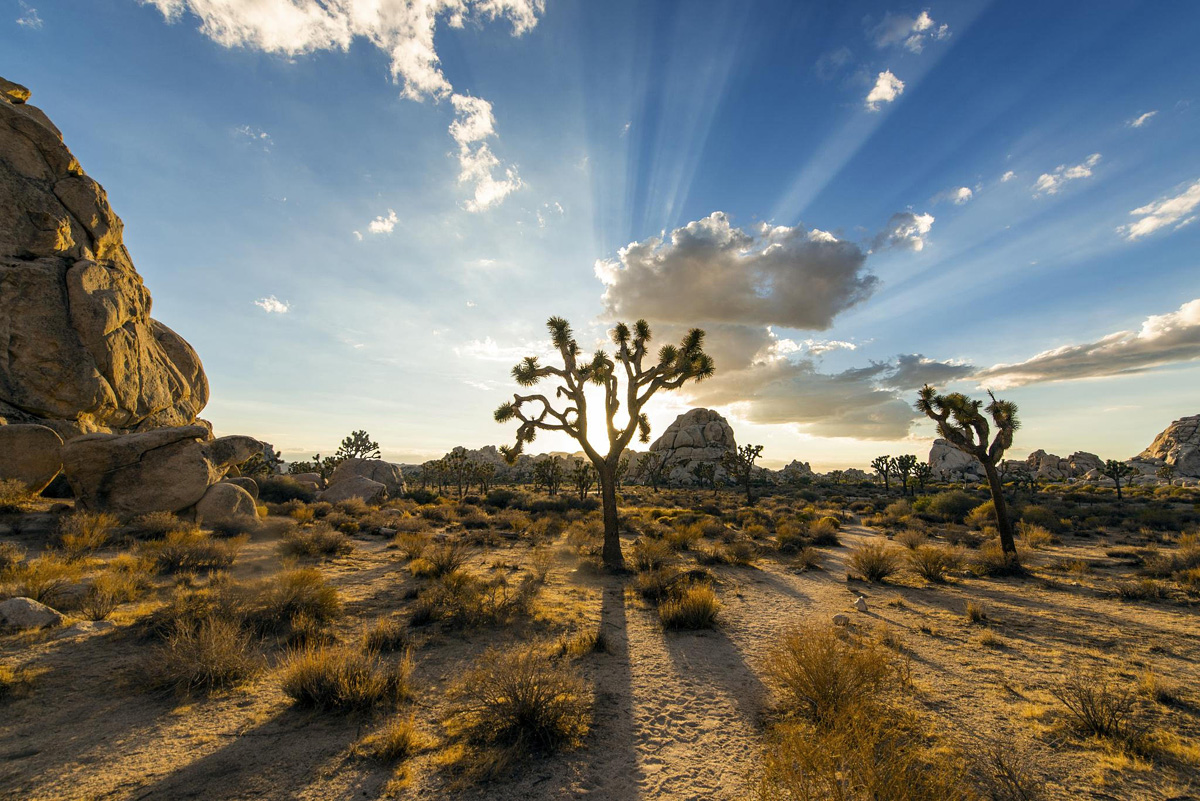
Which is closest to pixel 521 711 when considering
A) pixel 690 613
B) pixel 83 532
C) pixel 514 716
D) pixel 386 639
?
pixel 514 716

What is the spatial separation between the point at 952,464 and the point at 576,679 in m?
106

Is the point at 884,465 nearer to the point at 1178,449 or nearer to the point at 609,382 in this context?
the point at 609,382

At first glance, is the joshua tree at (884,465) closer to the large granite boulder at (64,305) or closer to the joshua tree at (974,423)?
the joshua tree at (974,423)

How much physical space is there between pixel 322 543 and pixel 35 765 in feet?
32.7

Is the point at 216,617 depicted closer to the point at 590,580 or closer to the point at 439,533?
the point at 590,580

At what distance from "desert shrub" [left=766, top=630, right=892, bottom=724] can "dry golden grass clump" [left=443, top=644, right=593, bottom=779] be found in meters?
2.55

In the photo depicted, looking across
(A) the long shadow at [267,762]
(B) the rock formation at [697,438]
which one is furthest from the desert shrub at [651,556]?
(B) the rock formation at [697,438]

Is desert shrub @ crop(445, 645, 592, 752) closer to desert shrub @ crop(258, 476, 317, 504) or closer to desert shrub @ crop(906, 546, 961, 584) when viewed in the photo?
desert shrub @ crop(906, 546, 961, 584)

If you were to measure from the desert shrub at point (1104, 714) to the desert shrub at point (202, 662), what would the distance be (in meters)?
9.88

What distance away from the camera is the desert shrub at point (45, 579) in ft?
23.9

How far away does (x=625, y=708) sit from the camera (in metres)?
5.59

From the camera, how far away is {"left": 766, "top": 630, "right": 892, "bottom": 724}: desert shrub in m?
5.04

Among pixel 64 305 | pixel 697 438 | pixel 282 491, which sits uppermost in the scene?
pixel 697 438

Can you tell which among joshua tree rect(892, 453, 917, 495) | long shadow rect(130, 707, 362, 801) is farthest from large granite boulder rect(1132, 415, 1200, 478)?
long shadow rect(130, 707, 362, 801)
